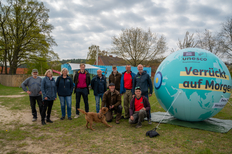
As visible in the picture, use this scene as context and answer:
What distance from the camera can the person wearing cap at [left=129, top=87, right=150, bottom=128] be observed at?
512 centimetres

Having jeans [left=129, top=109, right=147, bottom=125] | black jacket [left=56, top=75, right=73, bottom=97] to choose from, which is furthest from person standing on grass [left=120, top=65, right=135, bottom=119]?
black jacket [left=56, top=75, right=73, bottom=97]

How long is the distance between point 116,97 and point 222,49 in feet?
76.3

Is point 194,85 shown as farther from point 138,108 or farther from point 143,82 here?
point 138,108

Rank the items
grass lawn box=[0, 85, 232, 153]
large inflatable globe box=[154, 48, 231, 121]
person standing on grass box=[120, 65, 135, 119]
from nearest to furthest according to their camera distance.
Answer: grass lawn box=[0, 85, 232, 153]
large inflatable globe box=[154, 48, 231, 121]
person standing on grass box=[120, 65, 135, 119]

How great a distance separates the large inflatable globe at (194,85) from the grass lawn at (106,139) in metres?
0.68

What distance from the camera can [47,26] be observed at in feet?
79.5

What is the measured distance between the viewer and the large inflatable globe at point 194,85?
4562mm

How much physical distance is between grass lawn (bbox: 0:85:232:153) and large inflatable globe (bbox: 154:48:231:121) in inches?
26.7

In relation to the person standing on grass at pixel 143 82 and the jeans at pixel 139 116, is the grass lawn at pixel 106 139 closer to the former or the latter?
the jeans at pixel 139 116

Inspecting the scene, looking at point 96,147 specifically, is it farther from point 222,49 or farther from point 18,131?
point 222,49

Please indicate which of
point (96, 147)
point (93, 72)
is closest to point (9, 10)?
point (93, 72)

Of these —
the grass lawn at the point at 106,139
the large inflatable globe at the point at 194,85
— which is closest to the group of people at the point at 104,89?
the grass lawn at the point at 106,139

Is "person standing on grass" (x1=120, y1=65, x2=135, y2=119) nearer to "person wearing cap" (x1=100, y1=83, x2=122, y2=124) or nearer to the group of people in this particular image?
the group of people

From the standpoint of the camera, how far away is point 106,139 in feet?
13.8
